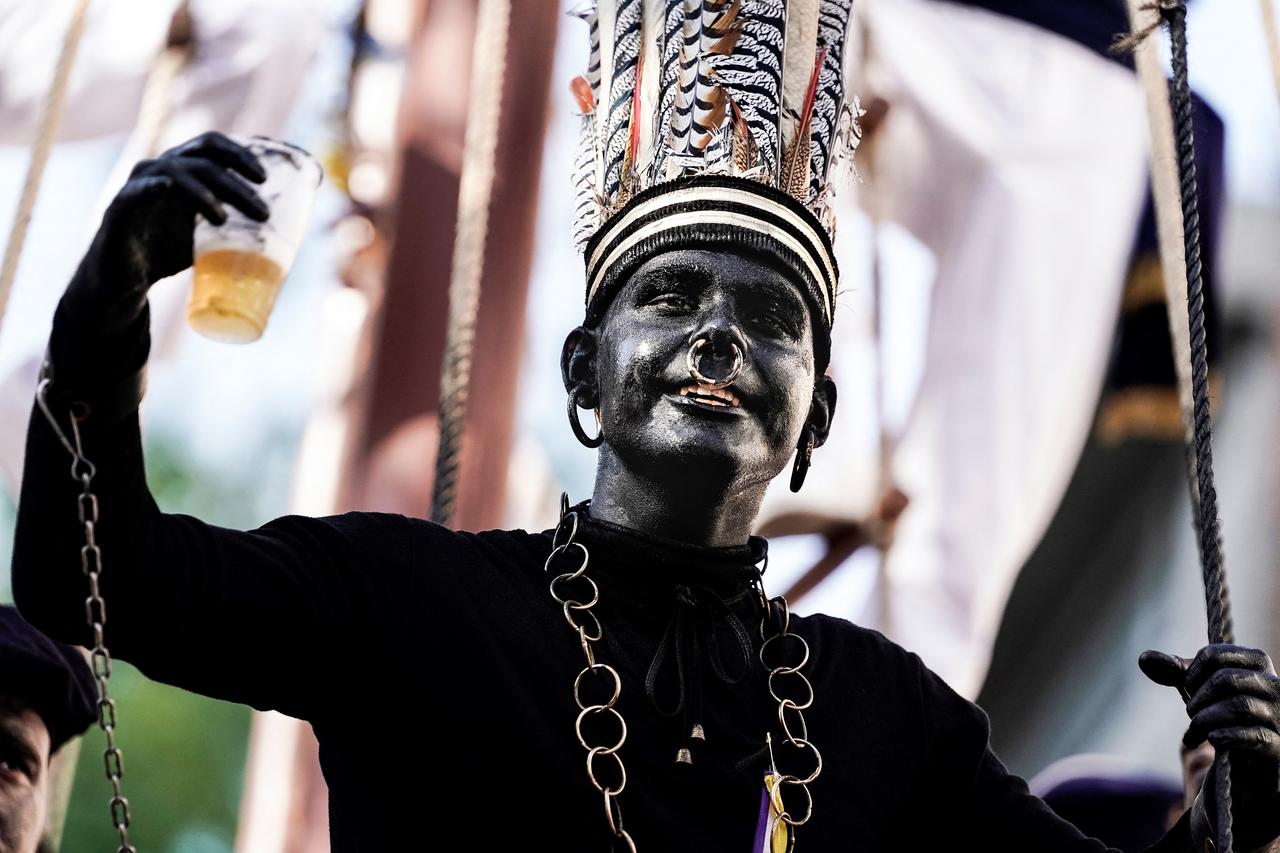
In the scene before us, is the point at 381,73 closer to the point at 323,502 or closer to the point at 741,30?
the point at 323,502

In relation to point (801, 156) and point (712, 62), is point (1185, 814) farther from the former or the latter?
point (712, 62)

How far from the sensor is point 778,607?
2873 mm

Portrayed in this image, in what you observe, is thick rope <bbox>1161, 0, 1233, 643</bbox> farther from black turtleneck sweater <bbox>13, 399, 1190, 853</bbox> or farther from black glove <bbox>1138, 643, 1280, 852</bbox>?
black turtleneck sweater <bbox>13, 399, 1190, 853</bbox>

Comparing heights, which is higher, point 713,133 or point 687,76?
point 687,76

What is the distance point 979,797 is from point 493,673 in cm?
82

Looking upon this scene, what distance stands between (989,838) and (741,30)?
135 centimetres

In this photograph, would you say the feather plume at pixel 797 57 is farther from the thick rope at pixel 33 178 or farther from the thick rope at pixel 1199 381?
the thick rope at pixel 33 178

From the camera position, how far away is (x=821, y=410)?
3.06 m

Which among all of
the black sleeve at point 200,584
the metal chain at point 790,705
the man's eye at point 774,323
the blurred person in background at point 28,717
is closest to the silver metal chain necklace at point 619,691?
the metal chain at point 790,705

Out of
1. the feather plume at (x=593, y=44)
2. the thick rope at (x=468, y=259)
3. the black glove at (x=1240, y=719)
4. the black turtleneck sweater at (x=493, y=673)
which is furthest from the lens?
the thick rope at (x=468, y=259)

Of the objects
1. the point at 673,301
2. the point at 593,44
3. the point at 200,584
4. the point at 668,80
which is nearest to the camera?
the point at 200,584

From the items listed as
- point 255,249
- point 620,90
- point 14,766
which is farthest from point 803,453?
point 14,766

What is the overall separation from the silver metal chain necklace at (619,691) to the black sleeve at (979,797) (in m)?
0.24

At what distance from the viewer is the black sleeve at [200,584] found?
212cm
